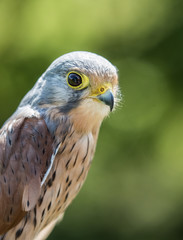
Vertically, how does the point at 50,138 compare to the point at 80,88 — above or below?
below

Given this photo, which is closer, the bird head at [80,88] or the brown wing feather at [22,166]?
the brown wing feather at [22,166]

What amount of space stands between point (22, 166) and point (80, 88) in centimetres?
71

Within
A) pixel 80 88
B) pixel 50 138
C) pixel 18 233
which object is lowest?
pixel 18 233

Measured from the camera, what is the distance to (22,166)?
3.62 meters

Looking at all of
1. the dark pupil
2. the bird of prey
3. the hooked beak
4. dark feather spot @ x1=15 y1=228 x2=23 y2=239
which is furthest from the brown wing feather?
the hooked beak

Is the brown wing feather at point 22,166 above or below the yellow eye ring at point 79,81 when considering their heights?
below

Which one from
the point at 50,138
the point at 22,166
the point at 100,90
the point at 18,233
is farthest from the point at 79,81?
the point at 18,233

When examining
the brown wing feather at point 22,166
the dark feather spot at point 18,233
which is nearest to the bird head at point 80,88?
the brown wing feather at point 22,166

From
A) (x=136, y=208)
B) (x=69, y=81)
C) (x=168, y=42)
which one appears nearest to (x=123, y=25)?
(x=168, y=42)

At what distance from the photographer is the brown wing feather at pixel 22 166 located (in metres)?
3.58

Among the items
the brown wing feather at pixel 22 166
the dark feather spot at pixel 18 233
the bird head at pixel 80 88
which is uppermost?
the bird head at pixel 80 88

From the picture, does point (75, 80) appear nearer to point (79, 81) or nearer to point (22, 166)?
point (79, 81)

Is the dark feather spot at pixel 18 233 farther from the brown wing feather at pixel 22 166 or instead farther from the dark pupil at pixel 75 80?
the dark pupil at pixel 75 80

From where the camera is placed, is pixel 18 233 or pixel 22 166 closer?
pixel 22 166
